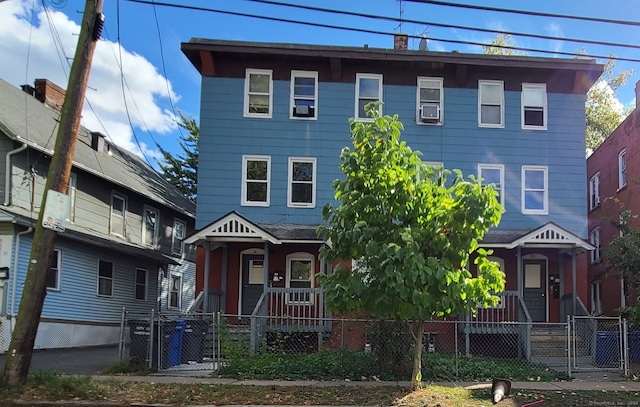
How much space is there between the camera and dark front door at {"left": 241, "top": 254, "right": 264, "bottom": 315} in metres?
17.0

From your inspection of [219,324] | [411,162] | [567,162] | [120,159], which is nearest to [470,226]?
[411,162]

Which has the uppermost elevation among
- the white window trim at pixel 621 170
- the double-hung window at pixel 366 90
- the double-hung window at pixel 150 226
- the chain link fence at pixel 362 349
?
the double-hung window at pixel 366 90

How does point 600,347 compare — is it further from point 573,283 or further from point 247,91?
point 247,91

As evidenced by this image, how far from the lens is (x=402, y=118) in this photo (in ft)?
57.4

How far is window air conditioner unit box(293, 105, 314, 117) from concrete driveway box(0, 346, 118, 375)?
8.78 meters

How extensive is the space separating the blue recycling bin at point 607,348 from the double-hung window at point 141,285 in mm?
16619

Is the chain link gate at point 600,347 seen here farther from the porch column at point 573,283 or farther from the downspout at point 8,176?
the downspout at point 8,176

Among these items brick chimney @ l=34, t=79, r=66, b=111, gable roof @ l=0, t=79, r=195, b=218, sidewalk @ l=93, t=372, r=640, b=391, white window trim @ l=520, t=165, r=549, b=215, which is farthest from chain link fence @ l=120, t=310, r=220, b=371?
brick chimney @ l=34, t=79, r=66, b=111

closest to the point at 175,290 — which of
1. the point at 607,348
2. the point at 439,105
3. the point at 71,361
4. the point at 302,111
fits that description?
the point at 71,361

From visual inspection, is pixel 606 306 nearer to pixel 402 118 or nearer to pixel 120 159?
pixel 402 118

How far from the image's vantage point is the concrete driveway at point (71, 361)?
11.9 metres

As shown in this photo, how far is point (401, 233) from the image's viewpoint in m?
8.38

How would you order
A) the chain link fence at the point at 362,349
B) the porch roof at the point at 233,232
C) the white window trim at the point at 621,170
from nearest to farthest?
1. the chain link fence at the point at 362,349
2. the porch roof at the point at 233,232
3. the white window trim at the point at 621,170

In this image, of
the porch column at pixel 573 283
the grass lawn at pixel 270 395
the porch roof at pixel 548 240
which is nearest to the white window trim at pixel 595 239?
the porch column at pixel 573 283
